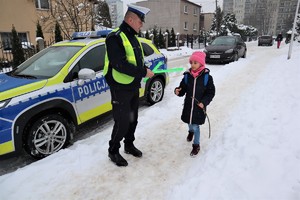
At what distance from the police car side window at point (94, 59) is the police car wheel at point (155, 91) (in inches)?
61.9

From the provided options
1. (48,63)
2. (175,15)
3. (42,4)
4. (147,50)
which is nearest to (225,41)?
(147,50)

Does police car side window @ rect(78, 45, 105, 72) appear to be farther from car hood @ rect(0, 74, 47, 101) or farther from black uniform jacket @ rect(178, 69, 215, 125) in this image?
black uniform jacket @ rect(178, 69, 215, 125)

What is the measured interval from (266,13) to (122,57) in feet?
283

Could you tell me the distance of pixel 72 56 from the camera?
3.99 metres

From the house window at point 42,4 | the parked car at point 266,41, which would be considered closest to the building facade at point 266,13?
the parked car at point 266,41

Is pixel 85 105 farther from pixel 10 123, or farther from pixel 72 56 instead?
pixel 10 123

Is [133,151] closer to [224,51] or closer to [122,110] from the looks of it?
[122,110]

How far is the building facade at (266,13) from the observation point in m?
75.7

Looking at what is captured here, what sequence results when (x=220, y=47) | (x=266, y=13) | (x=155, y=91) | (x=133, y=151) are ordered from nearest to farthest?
1. (x=133, y=151)
2. (x=155, y=91)
3. (x=220, y=47)
4. (x=266, y=13)

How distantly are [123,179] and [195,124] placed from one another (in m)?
1.28

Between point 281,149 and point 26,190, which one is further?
point 281,149

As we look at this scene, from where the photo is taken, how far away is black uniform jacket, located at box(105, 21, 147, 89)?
279 centimetres

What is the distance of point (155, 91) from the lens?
588cm

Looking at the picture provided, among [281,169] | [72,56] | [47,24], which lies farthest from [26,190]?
[47,24]
